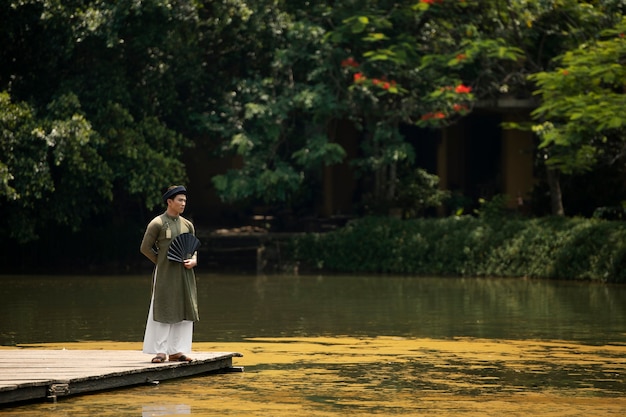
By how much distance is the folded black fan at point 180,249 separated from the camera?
13.1 metres

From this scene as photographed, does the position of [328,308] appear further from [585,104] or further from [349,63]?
[349,63]

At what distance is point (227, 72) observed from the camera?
3628 cm

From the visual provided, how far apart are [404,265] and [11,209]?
900 centimetres

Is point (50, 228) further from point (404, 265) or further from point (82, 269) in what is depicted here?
point (404, 265)

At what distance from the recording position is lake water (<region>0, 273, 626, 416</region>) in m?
11.5

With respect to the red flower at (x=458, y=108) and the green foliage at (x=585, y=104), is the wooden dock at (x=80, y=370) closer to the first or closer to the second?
the green foliage at (x=585, y=104)

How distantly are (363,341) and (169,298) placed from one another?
14.9 feet

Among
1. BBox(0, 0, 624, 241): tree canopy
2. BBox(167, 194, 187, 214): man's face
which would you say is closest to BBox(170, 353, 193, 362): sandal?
BBox(167, 194, 187, 214): man's face

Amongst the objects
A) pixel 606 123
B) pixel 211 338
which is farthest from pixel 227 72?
pixel 211 338

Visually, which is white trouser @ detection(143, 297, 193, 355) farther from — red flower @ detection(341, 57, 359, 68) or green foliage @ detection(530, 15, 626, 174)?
red flower @ detection(341, 57, 359, 68)

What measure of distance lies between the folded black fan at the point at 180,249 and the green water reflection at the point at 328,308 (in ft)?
14.2

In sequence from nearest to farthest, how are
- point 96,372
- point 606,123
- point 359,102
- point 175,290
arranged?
point 96,372 → point 175,290 → point 606,123 → point 359,102

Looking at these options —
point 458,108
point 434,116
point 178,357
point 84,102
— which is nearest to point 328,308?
point 178,357

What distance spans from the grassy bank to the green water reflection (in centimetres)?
99
